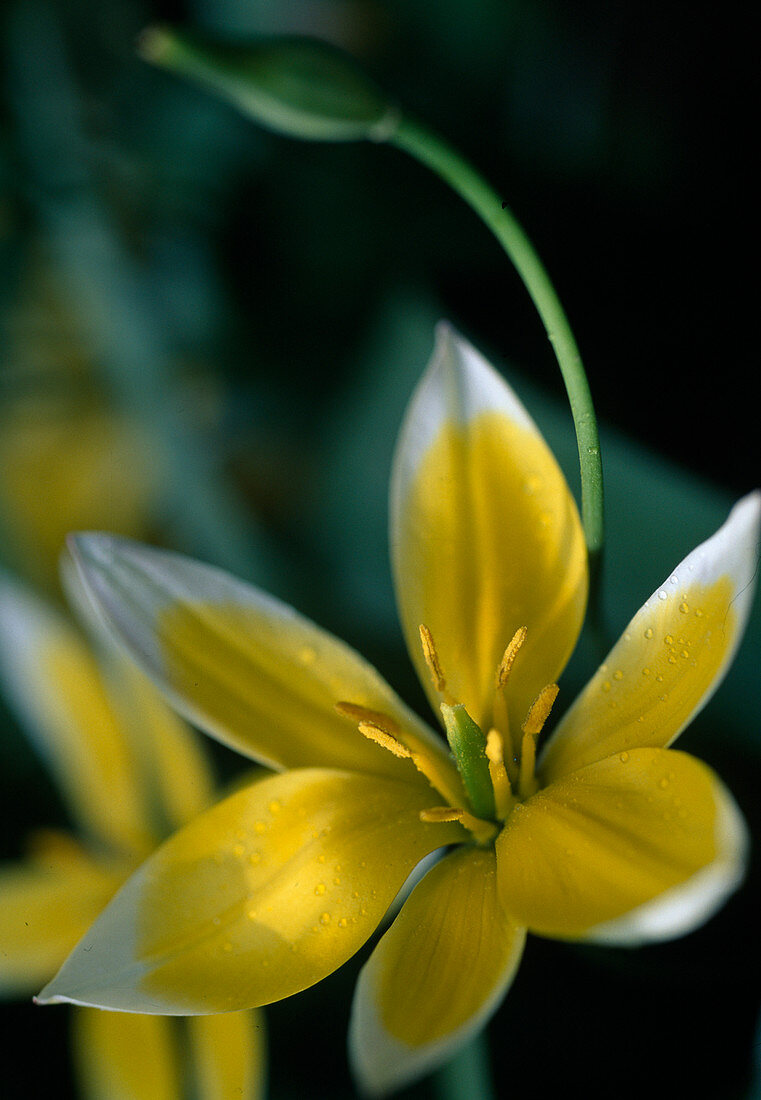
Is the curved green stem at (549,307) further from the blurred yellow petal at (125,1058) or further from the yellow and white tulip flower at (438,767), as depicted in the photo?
the blurred yellow petal at (125,1058)

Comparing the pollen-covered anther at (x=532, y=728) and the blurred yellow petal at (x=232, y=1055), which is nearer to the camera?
the pollen-covered anther at (x=532, y=728)

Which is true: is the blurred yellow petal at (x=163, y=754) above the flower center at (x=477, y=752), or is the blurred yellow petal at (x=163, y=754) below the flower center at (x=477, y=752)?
below

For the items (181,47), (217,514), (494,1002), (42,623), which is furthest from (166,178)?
(494,1002)

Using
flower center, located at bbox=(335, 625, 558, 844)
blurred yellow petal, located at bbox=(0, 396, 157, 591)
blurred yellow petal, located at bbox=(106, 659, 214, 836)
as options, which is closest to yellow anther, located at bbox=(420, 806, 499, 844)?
flower center, located at bbox=(335, 625, 558, 844)

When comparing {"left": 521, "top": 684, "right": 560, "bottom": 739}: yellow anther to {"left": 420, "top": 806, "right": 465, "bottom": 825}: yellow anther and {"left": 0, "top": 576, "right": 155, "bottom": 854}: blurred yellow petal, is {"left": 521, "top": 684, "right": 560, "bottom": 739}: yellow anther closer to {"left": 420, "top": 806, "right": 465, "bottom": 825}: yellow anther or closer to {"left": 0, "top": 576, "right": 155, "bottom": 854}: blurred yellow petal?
{"left": 420, "top": 806, "right": 465, "bottom": 825}: yellow anther

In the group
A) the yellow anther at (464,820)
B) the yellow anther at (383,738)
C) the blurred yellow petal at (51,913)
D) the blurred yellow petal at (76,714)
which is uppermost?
the yellow anther at (383,738)

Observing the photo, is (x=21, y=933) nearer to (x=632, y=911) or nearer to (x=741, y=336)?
(x=632, y=911)

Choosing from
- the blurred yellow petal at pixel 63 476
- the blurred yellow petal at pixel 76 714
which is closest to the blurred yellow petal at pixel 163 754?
the blurred yellow petal at pixel 76 714

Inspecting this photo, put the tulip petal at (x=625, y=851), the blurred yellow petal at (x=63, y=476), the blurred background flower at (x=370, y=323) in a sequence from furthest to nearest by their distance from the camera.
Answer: the blurred yellow petal at (x=63, y=476), the blurred background flower at (x=370, y=323), the tulip petal at (x=625, y=851)
